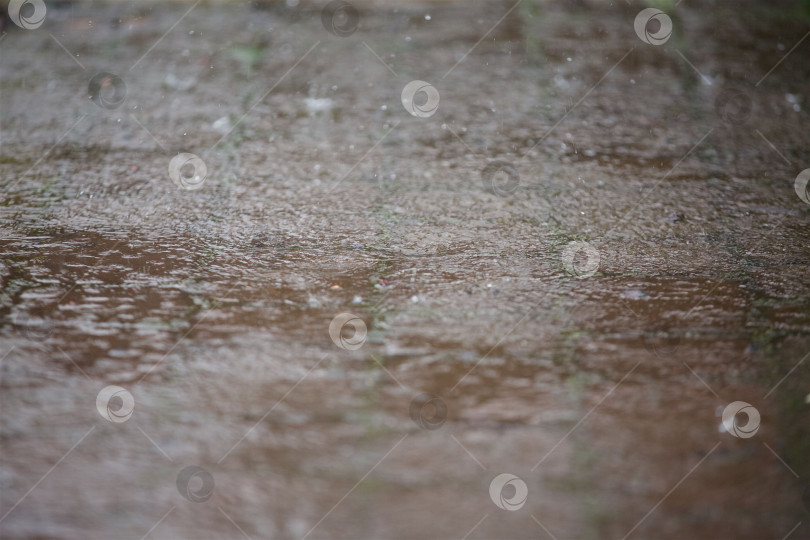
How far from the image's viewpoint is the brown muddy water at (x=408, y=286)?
141 cm

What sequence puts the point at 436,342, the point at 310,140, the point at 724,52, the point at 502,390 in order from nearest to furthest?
the point at 502,390 → the point at 436,342 → the point at 310,140 → the point at 724,52

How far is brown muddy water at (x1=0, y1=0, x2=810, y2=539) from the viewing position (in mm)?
1413

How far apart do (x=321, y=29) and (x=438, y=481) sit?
8.82ft

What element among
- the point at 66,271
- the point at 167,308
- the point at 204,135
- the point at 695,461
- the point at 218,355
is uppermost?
the point at 204,135

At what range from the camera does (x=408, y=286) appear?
6.33 feet

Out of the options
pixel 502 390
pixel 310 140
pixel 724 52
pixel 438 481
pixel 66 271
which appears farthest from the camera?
pixel 724 52

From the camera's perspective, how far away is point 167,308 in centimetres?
184

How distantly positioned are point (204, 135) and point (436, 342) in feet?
4.92

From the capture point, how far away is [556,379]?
164 cm

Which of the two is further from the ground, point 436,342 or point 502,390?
point 436,342

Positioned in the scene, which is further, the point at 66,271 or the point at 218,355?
the point at 66,271

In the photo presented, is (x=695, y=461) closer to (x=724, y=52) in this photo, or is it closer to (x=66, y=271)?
(x=66, y=271)

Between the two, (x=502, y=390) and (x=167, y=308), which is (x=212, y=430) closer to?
(x=167, y=308)

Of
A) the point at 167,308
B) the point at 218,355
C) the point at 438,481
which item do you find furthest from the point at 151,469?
the point at 438,481
